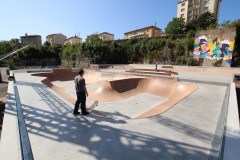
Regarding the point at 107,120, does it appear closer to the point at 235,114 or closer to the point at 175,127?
the point at 175,127

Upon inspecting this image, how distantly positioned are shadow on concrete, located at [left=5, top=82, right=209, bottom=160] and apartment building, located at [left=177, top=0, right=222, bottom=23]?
62.5 metres

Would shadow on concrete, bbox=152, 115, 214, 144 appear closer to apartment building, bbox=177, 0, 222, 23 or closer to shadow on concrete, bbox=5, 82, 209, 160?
shadow on concrete, bbox=5, 82, 209, 160

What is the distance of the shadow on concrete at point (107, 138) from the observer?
2924 mm

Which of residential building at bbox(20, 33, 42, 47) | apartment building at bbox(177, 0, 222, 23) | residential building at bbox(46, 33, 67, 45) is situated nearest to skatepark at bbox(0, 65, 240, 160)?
apartment building at bbox(177, 0, 222, 23)

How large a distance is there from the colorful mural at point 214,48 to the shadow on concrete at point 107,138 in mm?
21344

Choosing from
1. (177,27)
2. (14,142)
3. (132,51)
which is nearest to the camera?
(14,142)

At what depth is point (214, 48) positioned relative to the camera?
70.8 feet

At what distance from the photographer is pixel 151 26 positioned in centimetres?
6481

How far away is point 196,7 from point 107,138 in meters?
65.3

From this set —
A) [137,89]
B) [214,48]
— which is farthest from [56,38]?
[137,89]

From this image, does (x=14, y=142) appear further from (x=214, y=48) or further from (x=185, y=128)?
(x=214, y=48)

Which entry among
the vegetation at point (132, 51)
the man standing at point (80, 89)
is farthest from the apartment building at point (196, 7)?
the man standing at point (80, 89)

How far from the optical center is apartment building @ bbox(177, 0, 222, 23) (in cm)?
5156

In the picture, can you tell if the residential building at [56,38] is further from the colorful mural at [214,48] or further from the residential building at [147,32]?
the colorful mural at [214,48]
